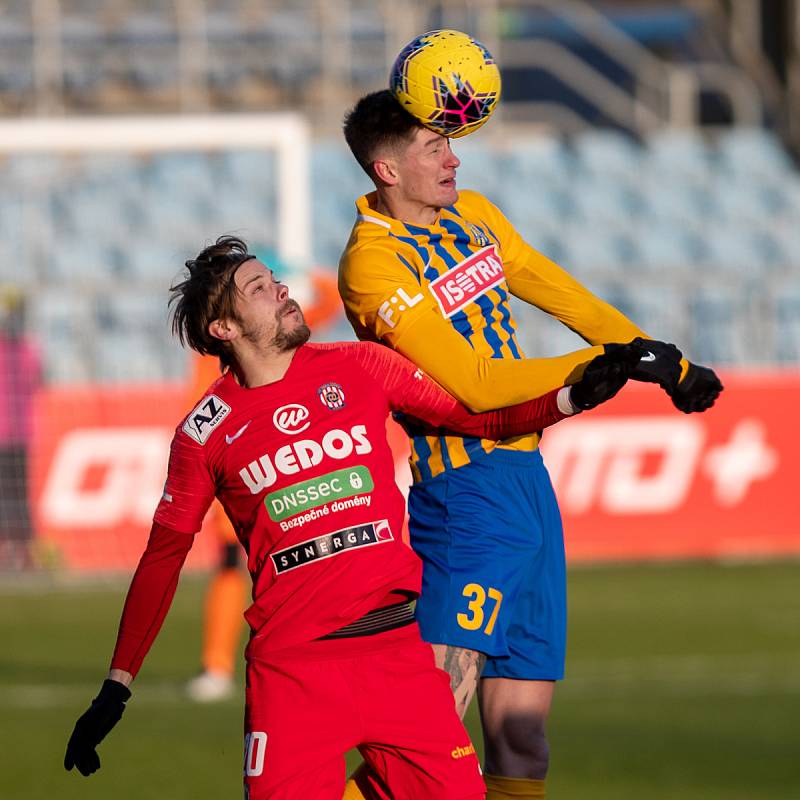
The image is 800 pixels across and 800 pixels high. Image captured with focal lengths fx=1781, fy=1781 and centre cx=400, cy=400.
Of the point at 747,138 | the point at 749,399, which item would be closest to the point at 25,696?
the point at 749,399

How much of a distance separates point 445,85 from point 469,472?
1087 millimetres

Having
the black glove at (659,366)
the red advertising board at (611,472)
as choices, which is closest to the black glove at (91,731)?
the black glove at (659,366)

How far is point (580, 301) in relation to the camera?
17.3 ft

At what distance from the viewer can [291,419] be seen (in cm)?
446

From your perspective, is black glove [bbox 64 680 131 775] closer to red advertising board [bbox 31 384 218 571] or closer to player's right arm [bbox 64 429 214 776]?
player's right arm [bbox 64 429 214 776]

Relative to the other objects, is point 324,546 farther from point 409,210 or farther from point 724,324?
point 724,324

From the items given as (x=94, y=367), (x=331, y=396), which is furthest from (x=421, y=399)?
(x=94, y=367)

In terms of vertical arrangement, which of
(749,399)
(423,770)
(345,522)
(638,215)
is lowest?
(423,770)

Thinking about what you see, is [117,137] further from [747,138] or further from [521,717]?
[747,138]

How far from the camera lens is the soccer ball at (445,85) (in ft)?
16.0

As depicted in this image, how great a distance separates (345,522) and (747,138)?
1898cm

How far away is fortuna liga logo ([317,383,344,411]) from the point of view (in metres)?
4.50

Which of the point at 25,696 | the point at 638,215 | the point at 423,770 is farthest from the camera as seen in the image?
the point at 638,215

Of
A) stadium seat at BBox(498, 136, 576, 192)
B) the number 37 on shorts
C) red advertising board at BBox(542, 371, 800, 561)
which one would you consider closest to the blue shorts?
the number 37 on shorts
